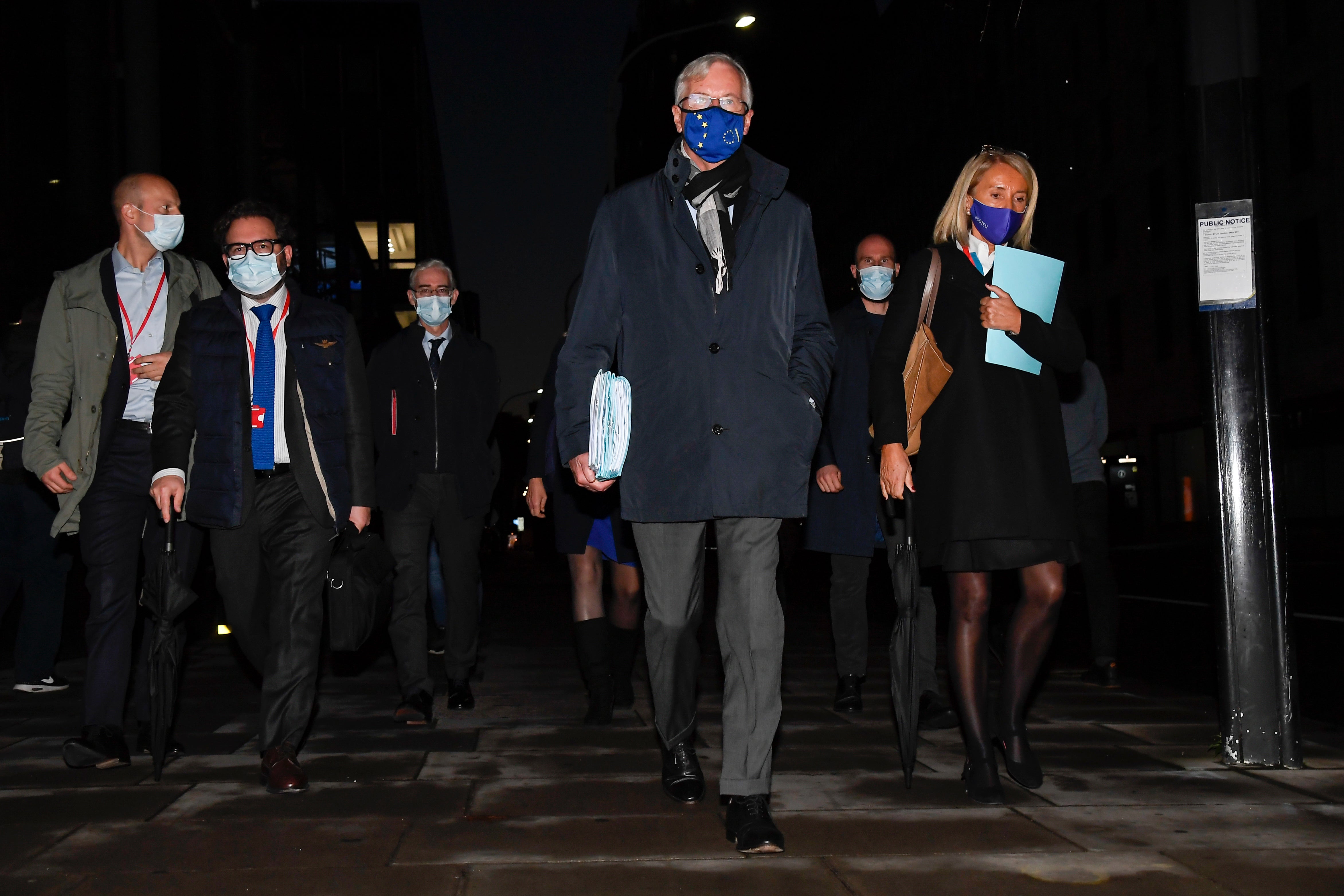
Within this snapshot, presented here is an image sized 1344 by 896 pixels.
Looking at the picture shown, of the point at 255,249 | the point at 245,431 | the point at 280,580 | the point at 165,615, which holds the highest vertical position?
the point at 255,249

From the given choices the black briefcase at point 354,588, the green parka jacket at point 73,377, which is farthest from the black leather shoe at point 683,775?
the green parka jacket at point 73,377

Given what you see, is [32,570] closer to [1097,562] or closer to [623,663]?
[623,663]

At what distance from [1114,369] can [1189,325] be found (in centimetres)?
582

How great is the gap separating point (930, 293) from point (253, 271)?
2487 millimetres

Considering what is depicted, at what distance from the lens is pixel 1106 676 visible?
24.3 ft

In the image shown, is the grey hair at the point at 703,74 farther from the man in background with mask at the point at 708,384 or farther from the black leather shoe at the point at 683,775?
the black leather shoe at the point at 683,775

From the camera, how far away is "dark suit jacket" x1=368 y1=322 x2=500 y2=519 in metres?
6.61

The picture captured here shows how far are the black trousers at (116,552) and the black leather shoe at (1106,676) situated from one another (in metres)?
4.77

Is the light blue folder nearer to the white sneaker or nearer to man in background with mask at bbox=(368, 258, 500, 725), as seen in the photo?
man in background with mask at bbox=(368, 258, 500, 725)

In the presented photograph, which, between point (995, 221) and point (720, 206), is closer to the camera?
point (720, 206)

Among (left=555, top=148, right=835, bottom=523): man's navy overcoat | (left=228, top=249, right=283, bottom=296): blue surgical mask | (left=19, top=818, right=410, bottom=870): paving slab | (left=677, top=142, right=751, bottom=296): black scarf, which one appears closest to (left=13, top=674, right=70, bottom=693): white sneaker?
(left=228, top=249, right=283, bottom=296): blue surgical mask

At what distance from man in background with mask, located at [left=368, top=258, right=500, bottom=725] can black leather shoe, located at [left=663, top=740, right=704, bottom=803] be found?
234 centimetres

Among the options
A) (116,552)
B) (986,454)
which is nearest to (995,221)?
(986,454)

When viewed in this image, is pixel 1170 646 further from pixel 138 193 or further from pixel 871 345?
pixel 138 193
